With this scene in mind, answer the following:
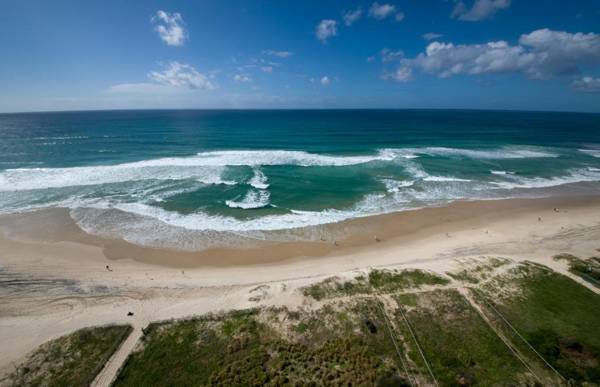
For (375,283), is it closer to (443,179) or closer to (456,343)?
(456,343)

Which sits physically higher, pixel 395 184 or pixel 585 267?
pixel 395 184

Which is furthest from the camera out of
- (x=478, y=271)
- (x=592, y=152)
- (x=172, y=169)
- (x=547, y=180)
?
(x=592, y=152)

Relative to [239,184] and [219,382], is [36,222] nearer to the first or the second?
[239,184]

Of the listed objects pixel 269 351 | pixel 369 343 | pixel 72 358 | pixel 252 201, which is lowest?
pixel 72 358

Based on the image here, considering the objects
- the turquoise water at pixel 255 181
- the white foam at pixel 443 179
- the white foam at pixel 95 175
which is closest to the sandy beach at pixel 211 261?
the turquoise water at pixel 255 181

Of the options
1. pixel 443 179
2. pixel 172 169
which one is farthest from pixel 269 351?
pixel 172 169

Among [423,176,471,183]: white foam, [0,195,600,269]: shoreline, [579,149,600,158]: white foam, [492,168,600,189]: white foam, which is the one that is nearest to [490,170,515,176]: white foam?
[492,168,600,189]: white foam

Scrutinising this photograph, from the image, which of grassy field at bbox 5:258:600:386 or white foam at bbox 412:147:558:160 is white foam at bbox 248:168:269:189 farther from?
white foam at bbox 412:147:558:160

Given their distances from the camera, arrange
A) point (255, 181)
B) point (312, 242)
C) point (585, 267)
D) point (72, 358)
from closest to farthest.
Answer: point (72, 358) < point (585, 267) < point (312, 242) < point (255, 181)
